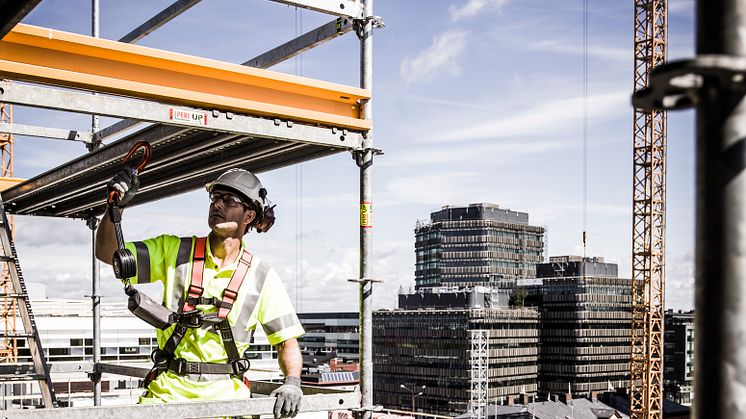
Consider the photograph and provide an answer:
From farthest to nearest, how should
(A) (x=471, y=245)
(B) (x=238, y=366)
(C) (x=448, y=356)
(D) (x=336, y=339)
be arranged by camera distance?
(D) (x=336, y=339)
(A) (x=471, y=245)
(C) (x=448, y=356)
(B) (x=238, y=366)

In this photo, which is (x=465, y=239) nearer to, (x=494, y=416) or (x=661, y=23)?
(x=494, y=416)

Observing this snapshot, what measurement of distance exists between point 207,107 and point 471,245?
612 feet

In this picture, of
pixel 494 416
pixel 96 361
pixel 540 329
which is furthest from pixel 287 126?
pixel 540 329

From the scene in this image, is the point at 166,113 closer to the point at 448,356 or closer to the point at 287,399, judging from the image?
the point at 287,399

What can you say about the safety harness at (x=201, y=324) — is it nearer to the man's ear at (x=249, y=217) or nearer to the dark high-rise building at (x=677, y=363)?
the man's ear at (x=249, y=217)

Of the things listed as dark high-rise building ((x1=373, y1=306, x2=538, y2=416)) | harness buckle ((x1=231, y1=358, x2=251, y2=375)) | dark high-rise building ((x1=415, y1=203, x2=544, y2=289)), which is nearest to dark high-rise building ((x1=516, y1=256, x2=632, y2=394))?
dark high-rise building ((x1=373, y1=306, x2=538, y2=416))

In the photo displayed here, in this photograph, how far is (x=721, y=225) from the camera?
2.23 metres

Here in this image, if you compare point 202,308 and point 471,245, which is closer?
point 202,308

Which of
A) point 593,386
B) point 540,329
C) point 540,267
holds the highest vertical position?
point 540,267

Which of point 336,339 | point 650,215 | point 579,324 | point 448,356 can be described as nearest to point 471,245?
point 336,339

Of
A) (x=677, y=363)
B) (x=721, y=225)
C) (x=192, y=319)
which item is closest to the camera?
(x=721, y=225)

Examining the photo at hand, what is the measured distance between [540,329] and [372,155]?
158 meters

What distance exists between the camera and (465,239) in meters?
193

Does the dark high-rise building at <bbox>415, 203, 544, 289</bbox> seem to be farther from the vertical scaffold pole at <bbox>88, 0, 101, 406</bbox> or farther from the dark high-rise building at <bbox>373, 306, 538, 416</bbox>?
the vertical scaffold pole at <bbox>88, 0, 101, 406</bbox>
